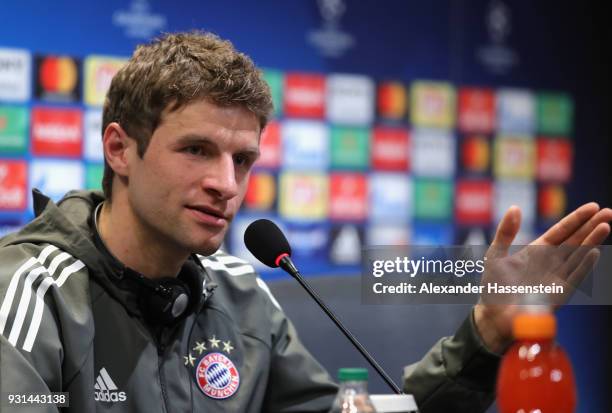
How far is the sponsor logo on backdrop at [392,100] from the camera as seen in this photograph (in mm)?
3307

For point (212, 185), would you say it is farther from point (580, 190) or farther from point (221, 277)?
point (580, 190)

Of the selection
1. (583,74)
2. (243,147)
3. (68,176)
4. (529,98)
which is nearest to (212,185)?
(243,147)

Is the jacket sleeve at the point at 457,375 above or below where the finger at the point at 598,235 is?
below

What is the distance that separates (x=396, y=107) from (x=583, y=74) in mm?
856

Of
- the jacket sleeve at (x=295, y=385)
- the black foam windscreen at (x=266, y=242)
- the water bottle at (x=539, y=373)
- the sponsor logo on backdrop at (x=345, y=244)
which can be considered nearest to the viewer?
the water bottle at (x=539, y=373)

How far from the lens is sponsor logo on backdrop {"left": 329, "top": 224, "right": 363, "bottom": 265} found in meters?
3.16

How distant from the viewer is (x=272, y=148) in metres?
3.10

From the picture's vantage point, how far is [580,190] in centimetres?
363

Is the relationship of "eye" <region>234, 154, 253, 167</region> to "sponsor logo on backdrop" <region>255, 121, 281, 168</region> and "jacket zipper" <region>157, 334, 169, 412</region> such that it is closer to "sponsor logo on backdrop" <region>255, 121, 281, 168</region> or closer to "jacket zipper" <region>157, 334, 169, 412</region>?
"jacket zipper" <region>157, 334, 169, 412</region>

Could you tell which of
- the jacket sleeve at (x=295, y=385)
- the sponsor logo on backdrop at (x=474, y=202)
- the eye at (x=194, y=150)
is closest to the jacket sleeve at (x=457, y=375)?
the jacket sleeve at (x=295, y=385)

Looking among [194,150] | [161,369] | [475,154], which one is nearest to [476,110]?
[475,154]

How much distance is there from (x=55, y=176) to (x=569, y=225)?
78.2 inches

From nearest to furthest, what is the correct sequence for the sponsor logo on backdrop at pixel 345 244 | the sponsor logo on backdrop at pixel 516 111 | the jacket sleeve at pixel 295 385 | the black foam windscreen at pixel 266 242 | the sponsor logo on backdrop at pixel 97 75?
the black foam windscreen at pixel 266 242
the jacket sleeve at pixel 295 385
the sponsor logo on backdrop at pixel 97 75
the sponsor logo on backdrop at pixel 345 244
the sponsor logo on backdrop at pixel 516 111

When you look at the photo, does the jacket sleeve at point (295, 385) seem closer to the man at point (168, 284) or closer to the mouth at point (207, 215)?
the man at point (168, 284)
